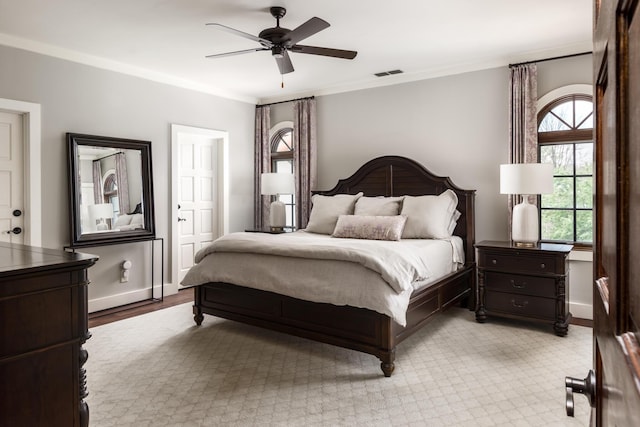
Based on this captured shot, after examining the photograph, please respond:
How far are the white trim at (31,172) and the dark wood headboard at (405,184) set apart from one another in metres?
3.25

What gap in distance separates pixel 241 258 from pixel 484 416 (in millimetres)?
2185

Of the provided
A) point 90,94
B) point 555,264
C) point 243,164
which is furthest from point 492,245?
point 90,94

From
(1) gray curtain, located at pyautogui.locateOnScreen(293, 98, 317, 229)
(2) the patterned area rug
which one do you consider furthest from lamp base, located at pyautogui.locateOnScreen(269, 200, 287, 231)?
(2) the patterned area rug

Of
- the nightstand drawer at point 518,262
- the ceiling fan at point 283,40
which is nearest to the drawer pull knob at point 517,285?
the nightstand drawer at point 518,262

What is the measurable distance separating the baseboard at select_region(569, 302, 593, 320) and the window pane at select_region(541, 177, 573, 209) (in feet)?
3.24

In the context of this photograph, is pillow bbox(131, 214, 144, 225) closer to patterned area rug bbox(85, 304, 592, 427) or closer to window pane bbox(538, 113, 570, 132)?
patterned area rug bbox(85, 304, 592, 427)

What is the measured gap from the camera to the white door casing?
5.42 metres

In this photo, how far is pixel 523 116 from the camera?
14.3 ft

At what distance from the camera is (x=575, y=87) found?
13.7ft

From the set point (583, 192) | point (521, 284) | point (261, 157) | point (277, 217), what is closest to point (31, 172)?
point (277, 217)

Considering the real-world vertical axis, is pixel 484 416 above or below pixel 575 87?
below

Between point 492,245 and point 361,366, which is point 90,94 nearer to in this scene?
point 361,366

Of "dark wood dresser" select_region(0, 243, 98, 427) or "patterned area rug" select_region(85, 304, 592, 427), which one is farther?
"patterned area rug" select_region(85, 304, 592, 427)

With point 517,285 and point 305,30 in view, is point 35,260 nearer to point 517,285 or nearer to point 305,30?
point 305,30
